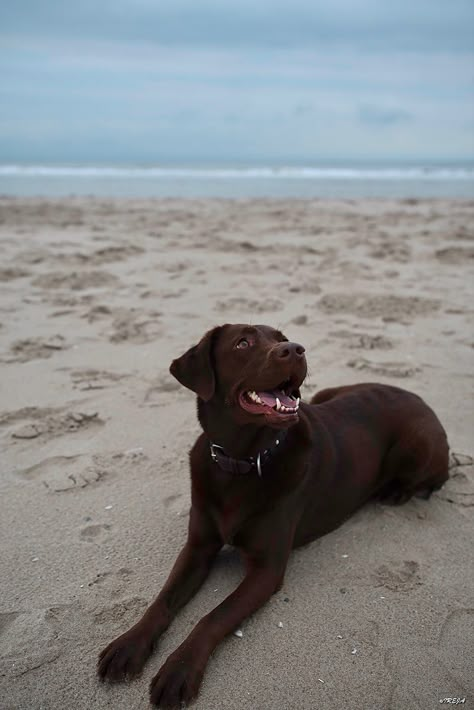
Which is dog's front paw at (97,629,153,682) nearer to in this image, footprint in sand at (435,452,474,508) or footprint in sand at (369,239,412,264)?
footprint in sand at (435,452,474,508)

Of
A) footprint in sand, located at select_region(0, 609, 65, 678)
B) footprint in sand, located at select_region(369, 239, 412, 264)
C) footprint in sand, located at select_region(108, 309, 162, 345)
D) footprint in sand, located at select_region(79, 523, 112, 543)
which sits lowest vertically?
footprint in sand, located at select_region(0, 609, 65, 678)

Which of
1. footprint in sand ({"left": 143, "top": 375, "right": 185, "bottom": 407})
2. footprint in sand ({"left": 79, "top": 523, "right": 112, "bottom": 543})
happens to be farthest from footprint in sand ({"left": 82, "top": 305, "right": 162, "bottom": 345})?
footprint in sand ({"left": 79, "top": 523, "right": 112, "bottom": 543})

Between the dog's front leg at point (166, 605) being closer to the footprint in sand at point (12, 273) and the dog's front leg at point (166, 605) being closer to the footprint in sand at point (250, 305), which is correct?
the footprint in sand at point (250, 305)

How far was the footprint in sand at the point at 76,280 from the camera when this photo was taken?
7176 mm

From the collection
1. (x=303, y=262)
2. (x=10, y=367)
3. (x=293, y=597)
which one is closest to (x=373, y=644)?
(x=293, y=597)

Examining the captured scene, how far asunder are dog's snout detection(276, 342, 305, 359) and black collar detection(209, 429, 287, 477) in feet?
1.40

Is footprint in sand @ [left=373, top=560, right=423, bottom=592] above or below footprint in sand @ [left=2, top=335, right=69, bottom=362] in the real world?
below

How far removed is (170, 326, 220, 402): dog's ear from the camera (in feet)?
8.89

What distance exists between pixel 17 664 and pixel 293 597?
113cm

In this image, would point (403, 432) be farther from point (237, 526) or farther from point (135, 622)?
point (135, 622)

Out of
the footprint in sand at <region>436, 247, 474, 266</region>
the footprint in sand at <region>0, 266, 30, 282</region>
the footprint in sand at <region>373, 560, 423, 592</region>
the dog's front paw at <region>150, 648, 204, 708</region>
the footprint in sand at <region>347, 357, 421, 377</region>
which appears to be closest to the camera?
the dog's front paw at <region>150, 648, 204, 708</region>

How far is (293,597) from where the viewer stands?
8.97ft

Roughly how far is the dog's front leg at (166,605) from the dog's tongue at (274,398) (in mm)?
629

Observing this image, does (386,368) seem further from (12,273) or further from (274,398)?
(12,273)
